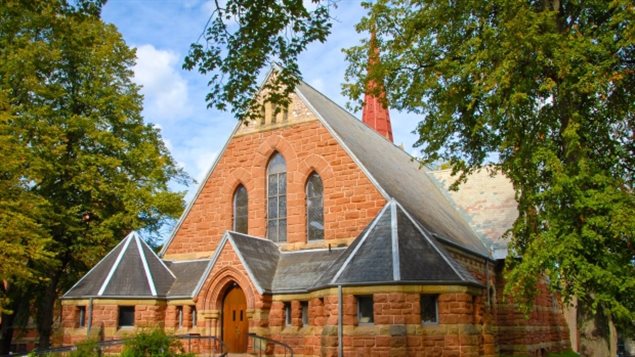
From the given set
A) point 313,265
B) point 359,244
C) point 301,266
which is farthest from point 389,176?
point 359,244

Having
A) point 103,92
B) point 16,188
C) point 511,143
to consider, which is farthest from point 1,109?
point 511,143

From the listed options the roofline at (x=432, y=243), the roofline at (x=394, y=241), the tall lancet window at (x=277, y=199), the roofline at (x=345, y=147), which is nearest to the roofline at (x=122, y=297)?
the tall lancet window at (x=277, y=199)

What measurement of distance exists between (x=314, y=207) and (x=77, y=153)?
1316cm

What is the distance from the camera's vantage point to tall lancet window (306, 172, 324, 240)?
68.0 feet

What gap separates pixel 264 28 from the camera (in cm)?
1152

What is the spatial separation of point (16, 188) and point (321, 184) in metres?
11.2

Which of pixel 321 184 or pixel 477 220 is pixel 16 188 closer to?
pixel 321 184

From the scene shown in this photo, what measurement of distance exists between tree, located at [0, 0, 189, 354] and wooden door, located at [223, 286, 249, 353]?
314 inches

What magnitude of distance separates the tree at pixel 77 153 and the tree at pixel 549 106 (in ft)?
47.4

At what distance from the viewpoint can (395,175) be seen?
23.9m

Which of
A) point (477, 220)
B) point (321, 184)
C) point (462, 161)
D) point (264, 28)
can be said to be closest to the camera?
point (264, 28)

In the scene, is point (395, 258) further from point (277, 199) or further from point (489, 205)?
point (489, 205)

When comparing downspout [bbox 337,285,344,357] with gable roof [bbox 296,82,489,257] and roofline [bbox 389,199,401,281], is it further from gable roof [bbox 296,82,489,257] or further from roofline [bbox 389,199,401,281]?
gable roof [bbox 296,82,489,257]

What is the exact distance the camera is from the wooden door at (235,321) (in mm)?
19453
